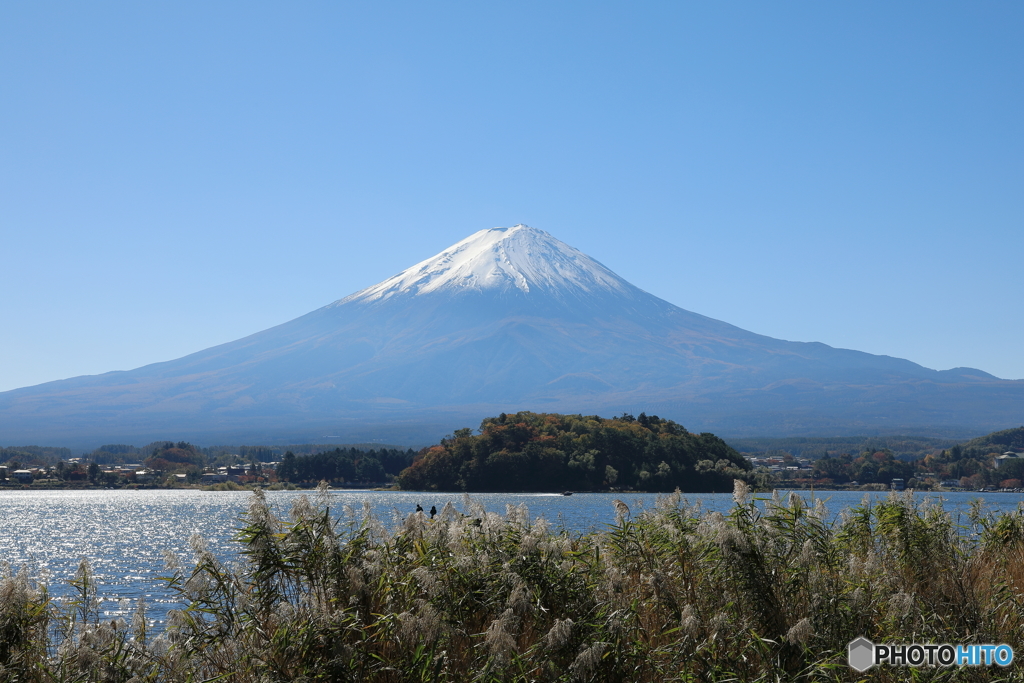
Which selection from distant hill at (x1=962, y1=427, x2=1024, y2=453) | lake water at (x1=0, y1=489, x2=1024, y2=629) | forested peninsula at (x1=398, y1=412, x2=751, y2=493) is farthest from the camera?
distant hill at (x1=962, y1=427, x2=1024, y2=453)

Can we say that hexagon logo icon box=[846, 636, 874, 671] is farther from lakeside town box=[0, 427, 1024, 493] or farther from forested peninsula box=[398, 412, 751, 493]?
lakeside town box=[0, 427, 1024, 493]

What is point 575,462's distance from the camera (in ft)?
245

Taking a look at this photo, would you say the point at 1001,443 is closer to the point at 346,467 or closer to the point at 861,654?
the point at 346,467

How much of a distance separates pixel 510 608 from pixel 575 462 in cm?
6745

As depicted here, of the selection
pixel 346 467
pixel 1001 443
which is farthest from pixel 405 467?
pixel 1001 443

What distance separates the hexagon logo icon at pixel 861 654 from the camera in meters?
8.07

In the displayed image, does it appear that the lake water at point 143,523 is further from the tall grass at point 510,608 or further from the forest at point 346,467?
the forest at point 346,467

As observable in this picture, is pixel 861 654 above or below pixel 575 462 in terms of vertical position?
below

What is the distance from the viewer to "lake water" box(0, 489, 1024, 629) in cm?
1738

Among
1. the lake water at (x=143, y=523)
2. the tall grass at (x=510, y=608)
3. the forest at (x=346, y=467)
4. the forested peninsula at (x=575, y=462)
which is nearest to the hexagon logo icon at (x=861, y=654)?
the tall grass at (x=510, y=608)

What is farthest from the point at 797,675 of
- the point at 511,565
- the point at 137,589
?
the point at 137,589

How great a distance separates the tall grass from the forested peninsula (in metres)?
64.4

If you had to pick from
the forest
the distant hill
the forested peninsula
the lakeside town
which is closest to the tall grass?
the forested peninsula

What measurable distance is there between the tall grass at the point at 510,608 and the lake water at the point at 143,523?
27.9 inches
